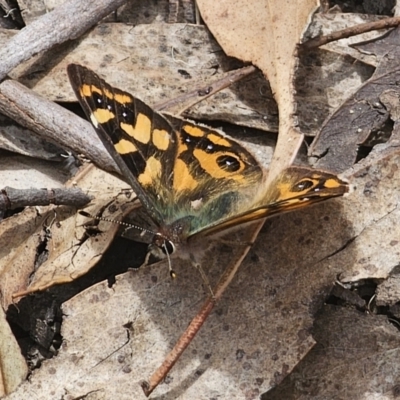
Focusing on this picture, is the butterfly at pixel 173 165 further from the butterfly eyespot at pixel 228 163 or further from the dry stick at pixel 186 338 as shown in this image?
the dry stick at pixel 186 338

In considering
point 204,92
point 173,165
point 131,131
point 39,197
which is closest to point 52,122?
point 39,197

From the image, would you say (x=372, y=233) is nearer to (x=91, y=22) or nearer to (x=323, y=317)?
(x=323, y=317)

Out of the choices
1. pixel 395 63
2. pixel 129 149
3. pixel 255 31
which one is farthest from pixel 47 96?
pixel 395 63

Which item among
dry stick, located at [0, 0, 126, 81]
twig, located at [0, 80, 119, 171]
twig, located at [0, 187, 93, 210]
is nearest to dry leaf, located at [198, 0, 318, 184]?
→ dry stick, located at [0, 0, 126, 81]

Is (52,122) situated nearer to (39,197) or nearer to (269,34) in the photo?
(39,197)

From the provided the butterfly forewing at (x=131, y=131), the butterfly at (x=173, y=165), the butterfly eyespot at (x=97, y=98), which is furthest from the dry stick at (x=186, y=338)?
the butterfly eyespot at (x=97, y=98)

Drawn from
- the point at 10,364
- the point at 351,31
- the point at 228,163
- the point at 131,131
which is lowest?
the point at 10,364

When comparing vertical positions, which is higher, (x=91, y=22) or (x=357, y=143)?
(x=91, y=22)
